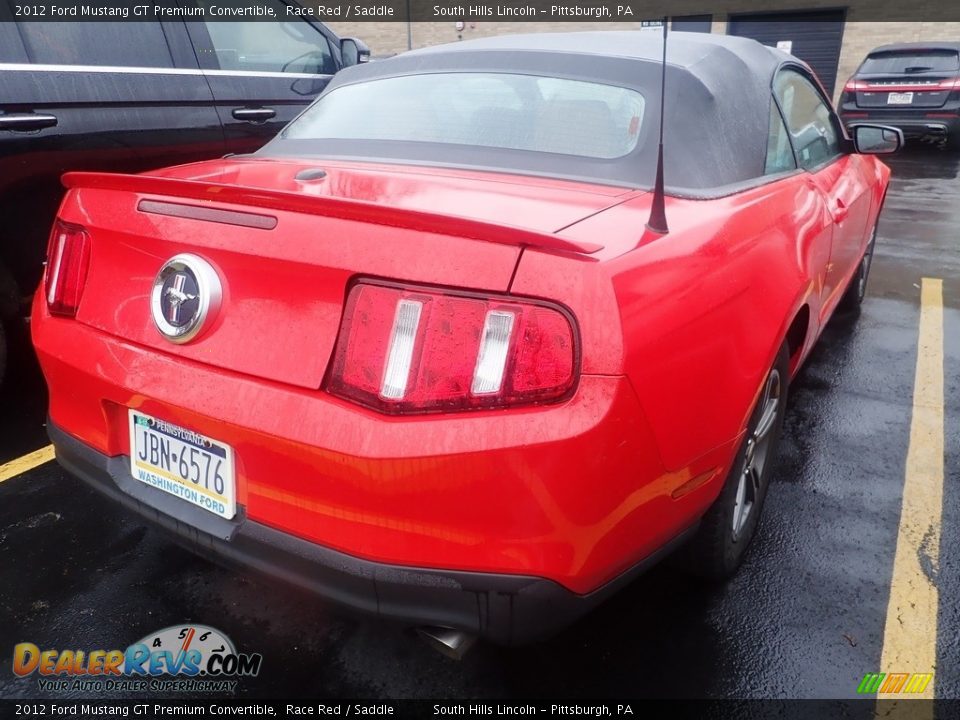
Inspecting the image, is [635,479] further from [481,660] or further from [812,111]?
[812,111]

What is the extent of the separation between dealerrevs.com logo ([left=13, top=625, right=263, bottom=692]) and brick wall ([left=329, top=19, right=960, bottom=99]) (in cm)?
1867

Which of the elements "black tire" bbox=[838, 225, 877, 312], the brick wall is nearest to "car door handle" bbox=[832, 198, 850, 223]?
"black tire" bbox=[838, 225, 877, 312]

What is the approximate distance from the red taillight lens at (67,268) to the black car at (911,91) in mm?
12281

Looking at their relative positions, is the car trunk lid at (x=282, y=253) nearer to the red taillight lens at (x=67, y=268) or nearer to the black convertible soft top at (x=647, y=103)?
the red taillight lens at (x=67, y=268)

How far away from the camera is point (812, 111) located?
3.29 meters

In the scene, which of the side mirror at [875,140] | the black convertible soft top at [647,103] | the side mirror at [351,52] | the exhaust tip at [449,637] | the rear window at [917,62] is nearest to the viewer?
the exhaust tip at [449,637]

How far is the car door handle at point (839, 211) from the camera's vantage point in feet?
9.23

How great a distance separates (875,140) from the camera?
11.4 ft

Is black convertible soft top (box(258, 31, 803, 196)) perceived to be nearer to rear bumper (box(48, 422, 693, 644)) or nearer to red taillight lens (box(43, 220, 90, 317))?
red taillight lens (box(43, 220, 90, 317))

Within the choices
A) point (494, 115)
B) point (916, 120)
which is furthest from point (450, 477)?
point (916, 120)

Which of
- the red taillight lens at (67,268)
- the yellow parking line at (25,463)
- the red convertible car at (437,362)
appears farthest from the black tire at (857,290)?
the yellow parking line at (25,463)

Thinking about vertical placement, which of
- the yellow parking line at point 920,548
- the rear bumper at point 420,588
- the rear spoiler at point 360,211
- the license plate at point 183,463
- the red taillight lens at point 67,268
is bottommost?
the yellow parking line at point 920,548

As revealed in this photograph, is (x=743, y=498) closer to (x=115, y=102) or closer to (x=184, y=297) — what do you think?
(x=184, y=297)

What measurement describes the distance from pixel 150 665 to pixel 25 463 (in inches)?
55.6
